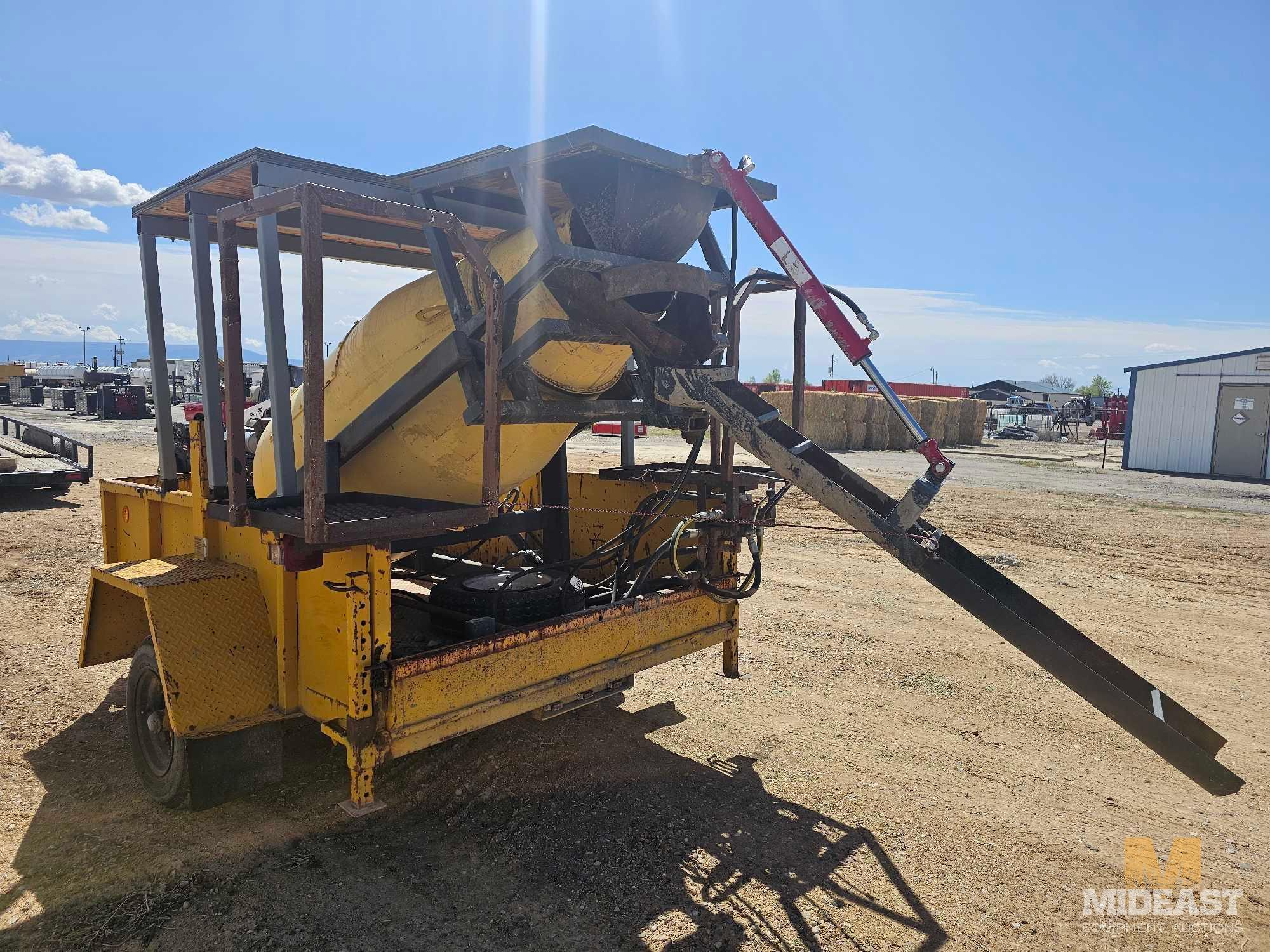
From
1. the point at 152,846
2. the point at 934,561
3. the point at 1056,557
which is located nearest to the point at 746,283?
the point at 934,561

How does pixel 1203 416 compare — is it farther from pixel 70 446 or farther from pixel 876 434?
pixel 70 446

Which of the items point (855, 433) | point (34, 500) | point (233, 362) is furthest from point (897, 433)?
point (233, 362)

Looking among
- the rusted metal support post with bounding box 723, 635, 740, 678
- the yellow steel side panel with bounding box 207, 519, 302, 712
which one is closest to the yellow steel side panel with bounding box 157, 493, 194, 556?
the yellow steel side panel with bounding box 207, 519, 302, 712

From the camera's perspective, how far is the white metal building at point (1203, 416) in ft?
72.9

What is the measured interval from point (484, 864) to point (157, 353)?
3297mm

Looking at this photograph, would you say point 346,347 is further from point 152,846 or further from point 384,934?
point 384,934

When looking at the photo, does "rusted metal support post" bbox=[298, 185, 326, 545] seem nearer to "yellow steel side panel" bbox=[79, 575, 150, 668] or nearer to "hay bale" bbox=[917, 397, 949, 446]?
"yellow steel side panel" bbox=[79, 575, 150, 668]

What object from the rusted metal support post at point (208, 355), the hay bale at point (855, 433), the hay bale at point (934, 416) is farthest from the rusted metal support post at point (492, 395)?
the hay bale at point (934, 416)

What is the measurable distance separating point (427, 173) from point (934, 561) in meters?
2.74

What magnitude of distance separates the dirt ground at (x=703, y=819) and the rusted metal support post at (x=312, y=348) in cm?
149

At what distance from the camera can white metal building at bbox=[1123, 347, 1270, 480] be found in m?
22.2

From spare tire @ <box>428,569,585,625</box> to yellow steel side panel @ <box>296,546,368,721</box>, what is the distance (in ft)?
2.80

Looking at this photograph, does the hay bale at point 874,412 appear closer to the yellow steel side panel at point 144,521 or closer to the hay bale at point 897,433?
the hay bale at point 897,433

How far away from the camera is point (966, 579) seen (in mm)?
3258
